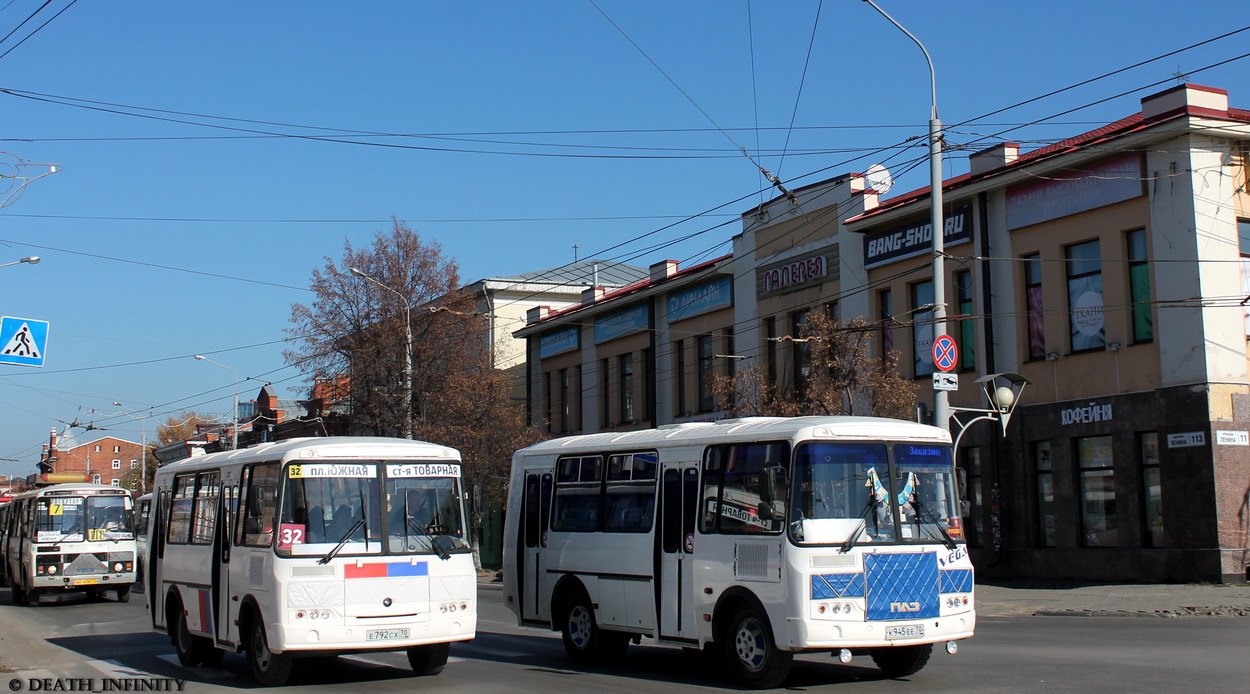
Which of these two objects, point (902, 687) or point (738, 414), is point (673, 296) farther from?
point (902, 687)

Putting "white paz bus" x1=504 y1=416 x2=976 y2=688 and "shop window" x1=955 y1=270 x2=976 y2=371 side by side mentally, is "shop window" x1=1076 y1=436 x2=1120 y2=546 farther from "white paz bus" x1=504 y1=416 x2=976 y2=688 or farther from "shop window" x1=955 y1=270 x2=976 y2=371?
"white paz bus" x1=504 y1=416 x2=976 y2=688

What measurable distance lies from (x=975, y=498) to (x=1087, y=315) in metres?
5.67

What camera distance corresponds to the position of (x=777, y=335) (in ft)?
119

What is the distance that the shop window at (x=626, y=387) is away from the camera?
45312 mm

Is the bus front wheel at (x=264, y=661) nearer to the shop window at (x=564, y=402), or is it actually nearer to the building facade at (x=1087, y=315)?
the building facade at (x=1087, y=315)

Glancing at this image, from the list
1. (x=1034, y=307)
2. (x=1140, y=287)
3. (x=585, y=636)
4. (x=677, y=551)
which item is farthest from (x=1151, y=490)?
(x=677, y=551)

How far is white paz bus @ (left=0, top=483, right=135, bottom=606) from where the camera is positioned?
91.1 ft

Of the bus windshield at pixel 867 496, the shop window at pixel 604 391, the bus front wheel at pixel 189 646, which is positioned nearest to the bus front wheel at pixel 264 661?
the bus front wheel at pixel 189 646

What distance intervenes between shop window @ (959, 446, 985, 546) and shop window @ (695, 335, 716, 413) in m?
11.5

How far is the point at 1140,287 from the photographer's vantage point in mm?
25609

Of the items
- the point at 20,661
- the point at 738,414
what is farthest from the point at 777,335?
the point at 20,661

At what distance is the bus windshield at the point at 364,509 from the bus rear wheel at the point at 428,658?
1238 millimetres

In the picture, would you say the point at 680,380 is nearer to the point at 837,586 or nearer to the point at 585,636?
the point at 585,636

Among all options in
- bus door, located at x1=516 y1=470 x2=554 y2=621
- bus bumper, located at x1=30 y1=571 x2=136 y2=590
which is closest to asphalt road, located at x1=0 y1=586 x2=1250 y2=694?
bus door, located at x1=516 y1=470 x2=554 y2=621
